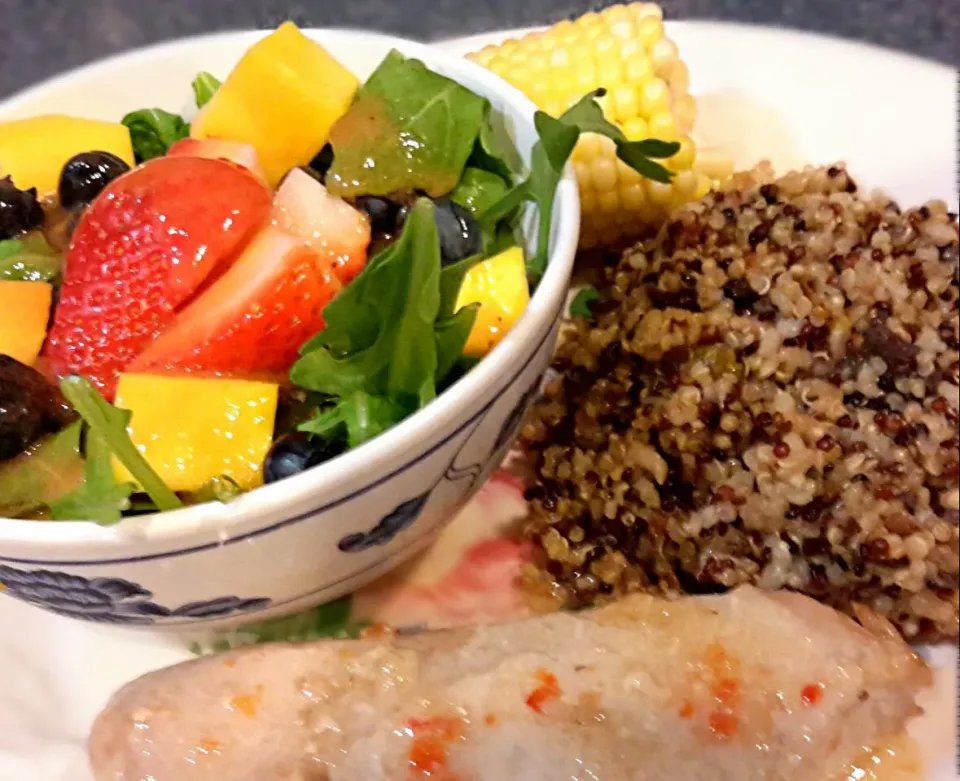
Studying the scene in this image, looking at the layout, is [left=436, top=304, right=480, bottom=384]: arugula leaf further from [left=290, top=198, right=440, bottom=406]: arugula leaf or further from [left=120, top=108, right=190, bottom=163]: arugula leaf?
[left=120, top=108, right=190, bottom=163]: arugula leaf

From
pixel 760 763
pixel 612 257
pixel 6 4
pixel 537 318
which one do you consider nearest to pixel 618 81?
pixel 612 257

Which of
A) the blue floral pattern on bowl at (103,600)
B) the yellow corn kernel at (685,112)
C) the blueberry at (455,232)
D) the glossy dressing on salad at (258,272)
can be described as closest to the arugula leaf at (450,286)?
the glossy dressing on salad at (258,272)

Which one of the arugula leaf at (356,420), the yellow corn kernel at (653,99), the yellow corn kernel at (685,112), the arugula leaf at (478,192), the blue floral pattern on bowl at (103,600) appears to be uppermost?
the yellow corn kernel at (653,99)

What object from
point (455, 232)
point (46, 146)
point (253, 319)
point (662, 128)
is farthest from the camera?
point (662, 128)

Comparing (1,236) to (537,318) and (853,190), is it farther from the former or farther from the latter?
(853,190)

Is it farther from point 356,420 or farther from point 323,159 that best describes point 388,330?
point 323,159

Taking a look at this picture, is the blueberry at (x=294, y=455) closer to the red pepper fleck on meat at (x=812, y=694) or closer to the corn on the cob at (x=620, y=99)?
the red pepper fleck on meat at (x=812, y=694)

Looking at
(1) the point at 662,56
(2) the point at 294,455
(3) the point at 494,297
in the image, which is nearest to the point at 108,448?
(2) the point at 294,455
